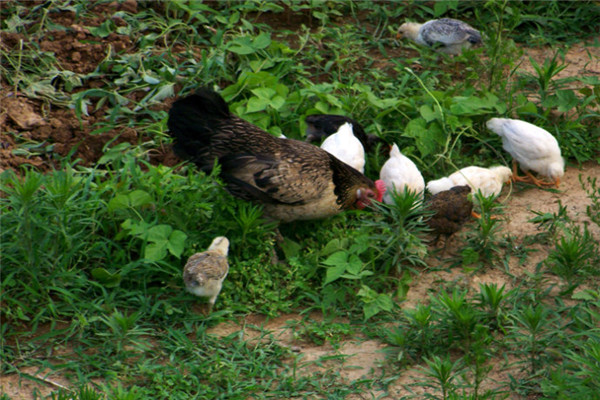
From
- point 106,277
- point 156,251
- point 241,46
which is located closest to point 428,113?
point 241,46

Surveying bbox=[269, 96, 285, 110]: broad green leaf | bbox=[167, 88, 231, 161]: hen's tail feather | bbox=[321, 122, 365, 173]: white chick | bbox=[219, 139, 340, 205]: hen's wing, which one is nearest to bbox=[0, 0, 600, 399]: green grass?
bbox=[269, 96, 285, 110]: broad green leaf

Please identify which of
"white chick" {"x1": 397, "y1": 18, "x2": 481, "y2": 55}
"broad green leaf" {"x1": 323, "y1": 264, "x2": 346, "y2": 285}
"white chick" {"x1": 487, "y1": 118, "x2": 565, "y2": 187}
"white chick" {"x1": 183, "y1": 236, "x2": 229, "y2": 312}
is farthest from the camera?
"white chick" {"x1": 397, "y1": 18, "x2": 481, "y2": 55}

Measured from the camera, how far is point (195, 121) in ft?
18.6

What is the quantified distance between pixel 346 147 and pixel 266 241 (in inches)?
45.3

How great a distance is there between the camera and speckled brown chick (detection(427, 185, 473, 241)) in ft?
18.4

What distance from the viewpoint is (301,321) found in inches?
204

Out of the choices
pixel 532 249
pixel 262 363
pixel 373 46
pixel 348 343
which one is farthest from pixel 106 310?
pixel 373 46

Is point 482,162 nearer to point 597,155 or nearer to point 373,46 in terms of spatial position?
point 597,155

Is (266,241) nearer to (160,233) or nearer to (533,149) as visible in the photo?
(160,233)

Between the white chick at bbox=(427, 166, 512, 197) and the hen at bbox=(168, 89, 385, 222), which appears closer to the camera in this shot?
the hen at bbox=(168, 89, 385, 222)

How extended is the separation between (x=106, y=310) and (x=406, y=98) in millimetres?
3380

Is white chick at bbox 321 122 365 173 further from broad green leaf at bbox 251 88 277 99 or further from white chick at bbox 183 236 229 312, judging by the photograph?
white chick at bbox 183 236 229 312

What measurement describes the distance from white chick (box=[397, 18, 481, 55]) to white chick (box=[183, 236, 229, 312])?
369cm

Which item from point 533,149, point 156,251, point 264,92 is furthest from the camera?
point 264,92
